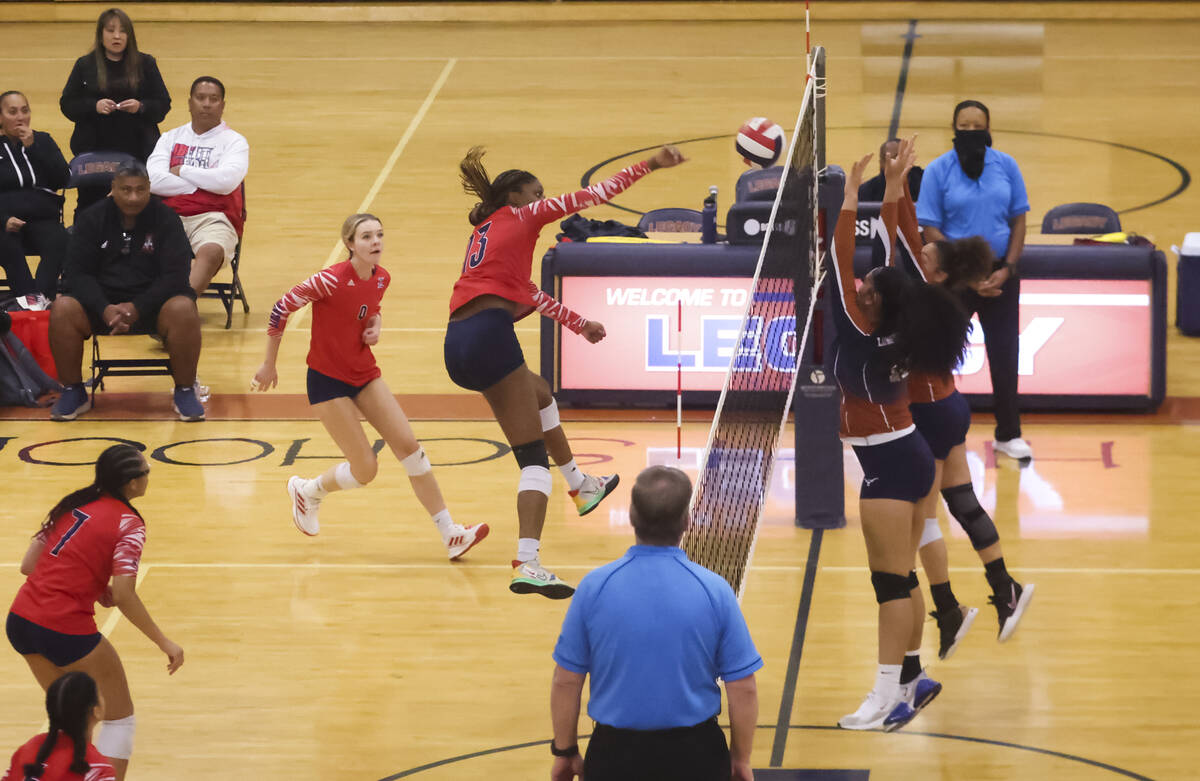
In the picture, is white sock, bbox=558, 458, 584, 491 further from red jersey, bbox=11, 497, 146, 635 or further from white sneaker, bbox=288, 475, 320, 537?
red jersey, bbox=11, 497, 146, 635

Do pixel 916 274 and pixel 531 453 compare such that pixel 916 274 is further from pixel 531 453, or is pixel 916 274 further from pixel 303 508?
pixel 303 508

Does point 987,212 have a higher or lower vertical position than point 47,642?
higher

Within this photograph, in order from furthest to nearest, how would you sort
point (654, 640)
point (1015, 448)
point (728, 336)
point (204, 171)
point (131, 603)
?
point (204, 171) < point (728, 336) < point (1015, 448) < point (131, 603) < point (654, 640)

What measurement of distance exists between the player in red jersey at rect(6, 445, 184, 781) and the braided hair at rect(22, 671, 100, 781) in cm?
61

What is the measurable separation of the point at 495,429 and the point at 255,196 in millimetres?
6237

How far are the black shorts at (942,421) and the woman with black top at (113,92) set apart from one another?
24.5ft

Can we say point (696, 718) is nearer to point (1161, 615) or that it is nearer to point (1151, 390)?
point (1161, 615)

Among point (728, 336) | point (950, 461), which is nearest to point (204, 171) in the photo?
point (728, 336)

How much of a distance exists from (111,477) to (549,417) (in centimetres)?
288

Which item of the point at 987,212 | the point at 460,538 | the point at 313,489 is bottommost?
the point at 460,538

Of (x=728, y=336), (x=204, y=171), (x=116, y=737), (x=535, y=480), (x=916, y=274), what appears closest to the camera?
(x=116, y=737)

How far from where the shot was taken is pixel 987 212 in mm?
9953

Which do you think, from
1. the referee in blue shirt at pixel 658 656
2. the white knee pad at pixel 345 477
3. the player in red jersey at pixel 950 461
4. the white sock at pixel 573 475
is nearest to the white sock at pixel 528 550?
the white sock at pixel 573 475

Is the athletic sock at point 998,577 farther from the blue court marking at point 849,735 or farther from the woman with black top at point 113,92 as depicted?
the woman with black top at point 113,92
